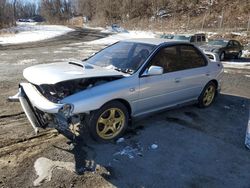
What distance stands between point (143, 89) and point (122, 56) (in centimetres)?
87

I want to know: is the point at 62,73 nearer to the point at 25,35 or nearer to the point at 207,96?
the point at 207,96

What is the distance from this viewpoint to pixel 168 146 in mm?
4859

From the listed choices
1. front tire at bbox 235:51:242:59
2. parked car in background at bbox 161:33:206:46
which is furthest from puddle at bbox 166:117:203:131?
front tire at bbox 235:51:242:59

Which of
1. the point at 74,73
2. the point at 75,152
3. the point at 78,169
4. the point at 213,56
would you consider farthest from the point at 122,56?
the point at 213,56

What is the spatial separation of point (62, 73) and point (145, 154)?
1.76 meters

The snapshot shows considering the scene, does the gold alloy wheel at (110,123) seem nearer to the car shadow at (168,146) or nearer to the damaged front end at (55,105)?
the car shadow at (168,146)

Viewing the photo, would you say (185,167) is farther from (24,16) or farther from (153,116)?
(24,16)

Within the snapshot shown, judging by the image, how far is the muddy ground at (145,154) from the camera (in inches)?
152

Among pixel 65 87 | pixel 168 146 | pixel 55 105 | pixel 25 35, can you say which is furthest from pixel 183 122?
pixel 25 35

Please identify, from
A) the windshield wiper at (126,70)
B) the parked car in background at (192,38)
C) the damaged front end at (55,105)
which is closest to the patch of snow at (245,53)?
the parked car in background at (192,38)

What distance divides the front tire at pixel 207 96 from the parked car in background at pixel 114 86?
0.11 m

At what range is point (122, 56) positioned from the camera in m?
5.63

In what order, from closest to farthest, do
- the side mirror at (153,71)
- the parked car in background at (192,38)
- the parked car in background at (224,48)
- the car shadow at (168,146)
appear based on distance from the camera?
the car shadow at (168,146) < the side mirror at (153,71) < the parked car in background at (224,48) < the parked car in background at (192,38)

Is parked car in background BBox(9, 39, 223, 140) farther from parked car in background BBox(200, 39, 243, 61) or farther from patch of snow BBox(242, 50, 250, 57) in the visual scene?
patch of snow BBox(242, 50, 250, 57)
